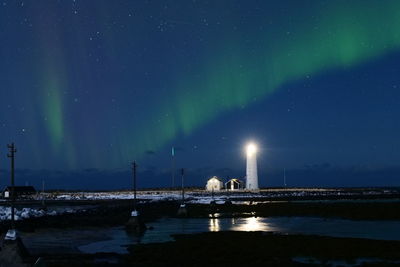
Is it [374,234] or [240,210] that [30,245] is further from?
[240,210]

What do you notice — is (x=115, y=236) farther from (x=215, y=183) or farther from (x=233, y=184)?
(x=233, y=184)

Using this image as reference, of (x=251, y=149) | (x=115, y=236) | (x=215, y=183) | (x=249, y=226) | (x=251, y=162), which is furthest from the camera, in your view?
(x=215, y=183)

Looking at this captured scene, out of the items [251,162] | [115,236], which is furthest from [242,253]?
[251,162]

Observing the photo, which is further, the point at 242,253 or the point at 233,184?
the point at 233,184

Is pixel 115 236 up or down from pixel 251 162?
down

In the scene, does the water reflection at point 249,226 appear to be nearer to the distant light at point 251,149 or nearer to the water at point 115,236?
the water at point 115,236

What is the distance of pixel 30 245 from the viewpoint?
103 ft

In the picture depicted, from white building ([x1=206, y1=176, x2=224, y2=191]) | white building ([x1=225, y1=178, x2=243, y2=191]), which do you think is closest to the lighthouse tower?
white building ([x1=225, y1=178, x2=243, y2=191])

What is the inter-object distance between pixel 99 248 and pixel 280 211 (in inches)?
1579

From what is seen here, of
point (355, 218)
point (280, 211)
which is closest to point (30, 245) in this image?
point (355, 218)

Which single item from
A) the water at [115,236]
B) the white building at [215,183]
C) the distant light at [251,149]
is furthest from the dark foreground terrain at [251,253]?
the white building at [215,183]

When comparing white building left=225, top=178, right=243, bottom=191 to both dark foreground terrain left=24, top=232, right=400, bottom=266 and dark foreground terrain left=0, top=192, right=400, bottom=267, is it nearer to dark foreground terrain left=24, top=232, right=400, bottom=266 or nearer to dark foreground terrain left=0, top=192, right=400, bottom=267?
dark foreground terrain left=0, top=192, right=400, bottom=267

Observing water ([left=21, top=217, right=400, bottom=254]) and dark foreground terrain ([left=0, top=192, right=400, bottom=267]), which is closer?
dark foreground terrain ([left=0, top=192, right=400, bottom=267])

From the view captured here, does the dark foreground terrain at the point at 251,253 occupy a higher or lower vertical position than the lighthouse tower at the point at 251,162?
lower
